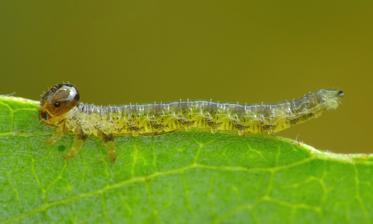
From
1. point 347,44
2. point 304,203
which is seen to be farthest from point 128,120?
point 347,44

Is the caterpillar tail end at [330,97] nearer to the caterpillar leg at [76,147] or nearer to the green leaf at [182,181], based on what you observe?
the green leaf at [182,181]

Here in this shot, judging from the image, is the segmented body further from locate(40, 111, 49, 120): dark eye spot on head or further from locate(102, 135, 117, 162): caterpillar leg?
locate(40, 111, 49, 120): dark eye spot on head

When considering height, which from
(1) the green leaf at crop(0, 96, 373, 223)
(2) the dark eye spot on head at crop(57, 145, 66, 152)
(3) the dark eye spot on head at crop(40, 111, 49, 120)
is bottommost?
(1) the green leaf at crop(0, 96, 373, 223)

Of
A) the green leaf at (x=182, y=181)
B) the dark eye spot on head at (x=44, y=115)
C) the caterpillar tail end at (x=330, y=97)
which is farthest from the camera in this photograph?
the caterpillar tail end at (x=330, y=97)

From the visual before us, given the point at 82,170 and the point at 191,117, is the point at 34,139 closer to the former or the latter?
the point at 82,170

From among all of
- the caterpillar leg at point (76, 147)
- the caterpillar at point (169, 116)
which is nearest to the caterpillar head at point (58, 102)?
the caterpillar at point (169, 116)

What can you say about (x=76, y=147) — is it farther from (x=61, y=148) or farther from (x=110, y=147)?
(x=110, y=147)

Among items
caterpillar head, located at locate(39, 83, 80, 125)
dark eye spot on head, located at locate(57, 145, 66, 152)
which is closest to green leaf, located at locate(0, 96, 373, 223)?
dark eye spot on head, located at locate(57, 145, 66, 152)
